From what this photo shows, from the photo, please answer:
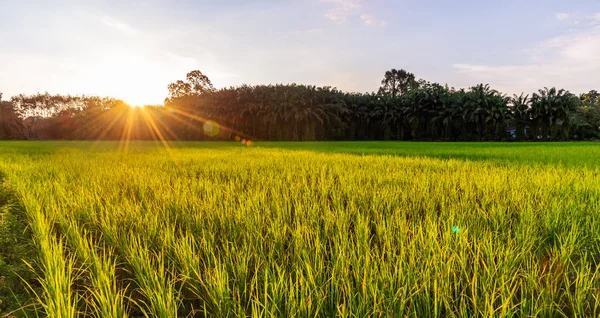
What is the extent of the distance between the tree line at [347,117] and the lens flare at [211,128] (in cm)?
11

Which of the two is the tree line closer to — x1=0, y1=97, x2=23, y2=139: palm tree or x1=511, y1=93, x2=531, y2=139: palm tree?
x1=511, y1=93, x2=531, y2=139: palm tree

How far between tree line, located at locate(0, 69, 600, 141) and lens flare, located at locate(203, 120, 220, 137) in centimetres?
11

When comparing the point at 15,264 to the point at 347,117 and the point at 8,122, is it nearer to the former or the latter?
the point at 347,117

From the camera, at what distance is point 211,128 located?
3566 centimetres

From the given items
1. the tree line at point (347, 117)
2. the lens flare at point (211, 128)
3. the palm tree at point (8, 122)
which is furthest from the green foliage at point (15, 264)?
the palm tree at point (8, 122)

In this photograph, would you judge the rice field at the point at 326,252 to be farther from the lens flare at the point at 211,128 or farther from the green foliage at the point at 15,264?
the lens flare at the point at 211,128

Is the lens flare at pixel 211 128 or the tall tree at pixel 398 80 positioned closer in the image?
the lens flare at pixel 211 128

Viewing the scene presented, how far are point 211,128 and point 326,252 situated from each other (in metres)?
35.6

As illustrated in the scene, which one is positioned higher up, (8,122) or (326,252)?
(8,122)

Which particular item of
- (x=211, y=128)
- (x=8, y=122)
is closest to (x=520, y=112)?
(x=211, y=128)

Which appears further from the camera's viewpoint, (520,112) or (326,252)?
(520,112)

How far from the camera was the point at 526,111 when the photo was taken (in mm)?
31828

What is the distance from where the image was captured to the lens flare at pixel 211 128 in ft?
117

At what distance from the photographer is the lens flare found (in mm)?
35594
